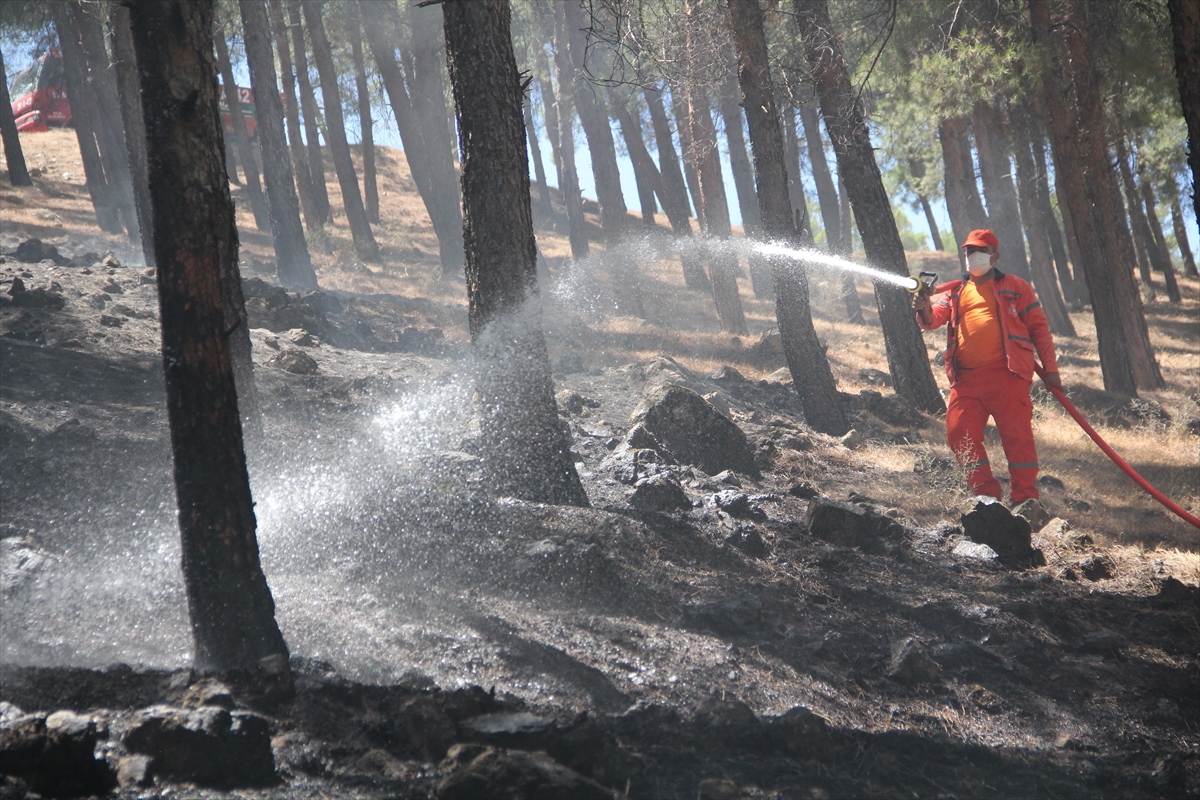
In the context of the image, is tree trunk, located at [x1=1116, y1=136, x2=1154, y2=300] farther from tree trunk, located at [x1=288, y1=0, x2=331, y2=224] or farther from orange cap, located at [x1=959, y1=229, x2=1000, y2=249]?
tree trunk, located at [x1=288, y1=0, x2=331, y2=224]

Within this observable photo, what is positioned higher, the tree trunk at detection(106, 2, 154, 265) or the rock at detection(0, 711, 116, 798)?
the tree trunk at detection(106, 2, 154, 265)

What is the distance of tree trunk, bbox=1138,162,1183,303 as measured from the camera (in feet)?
77.0

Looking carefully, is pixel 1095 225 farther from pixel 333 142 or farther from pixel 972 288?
pixel 333 142

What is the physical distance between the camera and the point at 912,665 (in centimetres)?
394

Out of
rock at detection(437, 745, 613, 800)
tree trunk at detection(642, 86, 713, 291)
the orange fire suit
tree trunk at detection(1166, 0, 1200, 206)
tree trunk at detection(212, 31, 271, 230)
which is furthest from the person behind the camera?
tree trunk at detection(212, 31, 271, 230)

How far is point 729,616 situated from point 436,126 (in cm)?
1834

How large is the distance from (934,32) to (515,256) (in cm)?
1030

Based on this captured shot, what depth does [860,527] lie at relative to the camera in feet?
18.7

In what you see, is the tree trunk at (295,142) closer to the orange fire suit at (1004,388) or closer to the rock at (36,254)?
the rock at (36,254)

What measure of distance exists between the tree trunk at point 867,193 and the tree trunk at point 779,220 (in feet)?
2.01

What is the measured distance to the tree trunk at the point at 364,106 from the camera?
1998cm

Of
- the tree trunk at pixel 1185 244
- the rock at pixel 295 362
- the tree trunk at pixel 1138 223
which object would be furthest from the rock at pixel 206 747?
the tree trunk at pixel 1185 244

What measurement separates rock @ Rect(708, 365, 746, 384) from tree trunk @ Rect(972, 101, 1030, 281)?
852 centimetres

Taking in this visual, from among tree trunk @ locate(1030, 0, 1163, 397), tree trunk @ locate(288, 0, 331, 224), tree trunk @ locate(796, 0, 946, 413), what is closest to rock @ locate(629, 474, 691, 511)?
tree trunk @ locate(796, 0, 946, 413)
